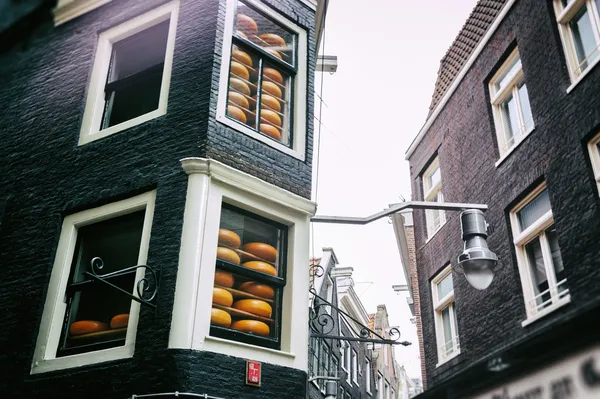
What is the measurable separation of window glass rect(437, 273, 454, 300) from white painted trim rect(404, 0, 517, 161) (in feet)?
13.4

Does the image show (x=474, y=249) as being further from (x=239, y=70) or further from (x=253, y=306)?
(x=239, y=70)

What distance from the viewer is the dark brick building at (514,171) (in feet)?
29.8

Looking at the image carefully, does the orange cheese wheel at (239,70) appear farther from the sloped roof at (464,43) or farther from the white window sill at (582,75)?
the sloped roof at (464,43)

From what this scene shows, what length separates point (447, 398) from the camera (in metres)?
2.94

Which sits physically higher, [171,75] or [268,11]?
Result: [268,11]

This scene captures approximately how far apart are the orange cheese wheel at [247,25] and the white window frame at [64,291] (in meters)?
3.18

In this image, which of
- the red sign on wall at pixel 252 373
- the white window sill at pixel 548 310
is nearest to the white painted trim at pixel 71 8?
the red sign on wall at pixel 252 373

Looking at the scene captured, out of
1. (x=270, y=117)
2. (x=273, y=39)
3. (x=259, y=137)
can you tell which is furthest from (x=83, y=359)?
(x=273, y=39)

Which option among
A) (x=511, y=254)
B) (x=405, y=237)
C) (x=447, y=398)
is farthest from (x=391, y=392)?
(x=447, y=398)

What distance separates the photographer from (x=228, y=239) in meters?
7.73

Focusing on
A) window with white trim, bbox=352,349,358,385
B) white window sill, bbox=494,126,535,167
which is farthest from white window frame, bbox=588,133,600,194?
window with white trim, bbox=352,349,358,385

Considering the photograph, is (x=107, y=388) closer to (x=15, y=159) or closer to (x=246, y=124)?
(x=246, y=124)

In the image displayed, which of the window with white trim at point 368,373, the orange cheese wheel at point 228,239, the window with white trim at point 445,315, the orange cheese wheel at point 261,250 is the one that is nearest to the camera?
the orange cheese wheel at point 228,239

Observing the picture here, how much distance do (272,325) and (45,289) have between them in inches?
117
